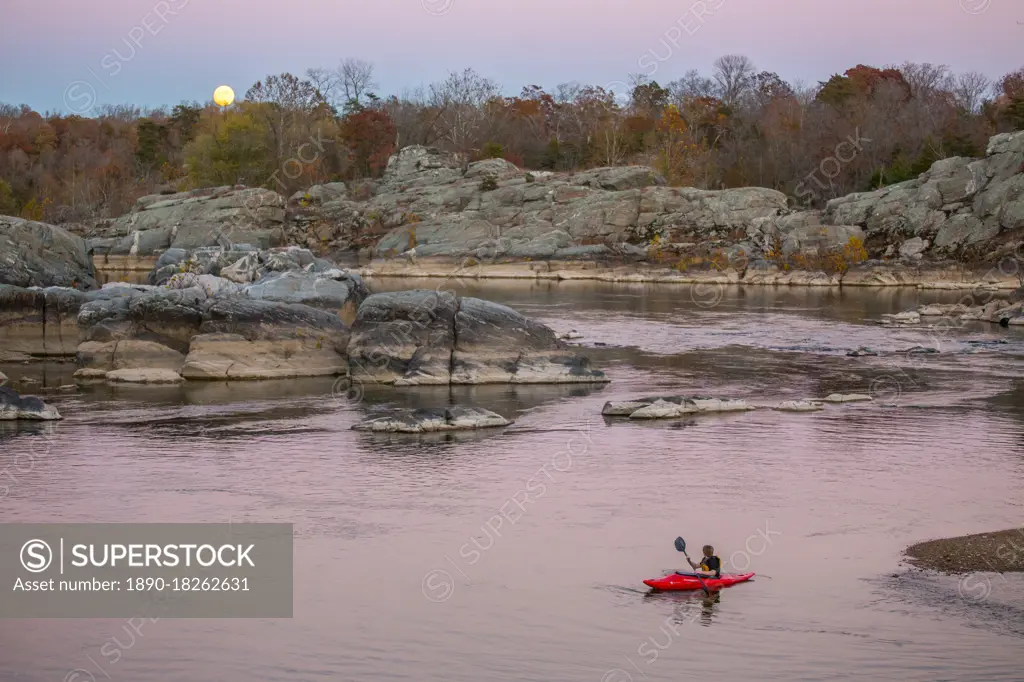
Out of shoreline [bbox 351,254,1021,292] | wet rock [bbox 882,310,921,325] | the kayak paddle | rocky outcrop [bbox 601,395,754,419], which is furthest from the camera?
shoreline [bbox 351,254,1021,292]

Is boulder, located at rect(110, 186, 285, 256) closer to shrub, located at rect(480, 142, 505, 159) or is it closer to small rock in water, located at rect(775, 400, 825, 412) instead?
shrub, located at rect(480, 142, 505, 159)

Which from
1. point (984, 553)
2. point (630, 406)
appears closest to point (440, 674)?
point (984, 553)

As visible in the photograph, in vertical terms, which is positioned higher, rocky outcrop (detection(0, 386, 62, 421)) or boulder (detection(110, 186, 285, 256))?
boulder (detection(110, 186, 285, 256))

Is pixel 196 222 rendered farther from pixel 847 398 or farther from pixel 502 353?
pixel 847 398

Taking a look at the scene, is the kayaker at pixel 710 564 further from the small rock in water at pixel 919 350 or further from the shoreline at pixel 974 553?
the small rock in water at pixel 919 350

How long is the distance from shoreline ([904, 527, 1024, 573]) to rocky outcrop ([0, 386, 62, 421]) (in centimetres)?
2245

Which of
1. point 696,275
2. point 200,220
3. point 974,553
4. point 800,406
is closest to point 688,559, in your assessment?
point 974,553

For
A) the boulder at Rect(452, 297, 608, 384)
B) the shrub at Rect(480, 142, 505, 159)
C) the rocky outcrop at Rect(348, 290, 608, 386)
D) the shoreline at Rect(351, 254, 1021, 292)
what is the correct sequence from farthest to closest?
1. the shrub at Rect(480, 142, 505, 159)
2. the shoreline at Rect(351, 254, 1021, 292)
3. the boulder at Rect(452, 297, 608, 384)
4. the rocky outcrop at Rect(348, 290, 608, 386)

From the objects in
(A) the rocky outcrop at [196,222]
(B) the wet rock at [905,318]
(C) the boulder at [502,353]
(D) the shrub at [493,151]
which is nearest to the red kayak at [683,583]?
(C) the boulder at [502,353]

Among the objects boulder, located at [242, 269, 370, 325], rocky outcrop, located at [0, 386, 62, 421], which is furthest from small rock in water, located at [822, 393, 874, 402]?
rocky outcrop, located at [0, 386, 62, 421]

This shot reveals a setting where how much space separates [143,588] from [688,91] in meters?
152

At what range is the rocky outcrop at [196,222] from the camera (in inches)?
4414

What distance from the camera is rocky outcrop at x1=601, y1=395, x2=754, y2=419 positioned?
115 feet

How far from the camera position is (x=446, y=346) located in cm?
3978
